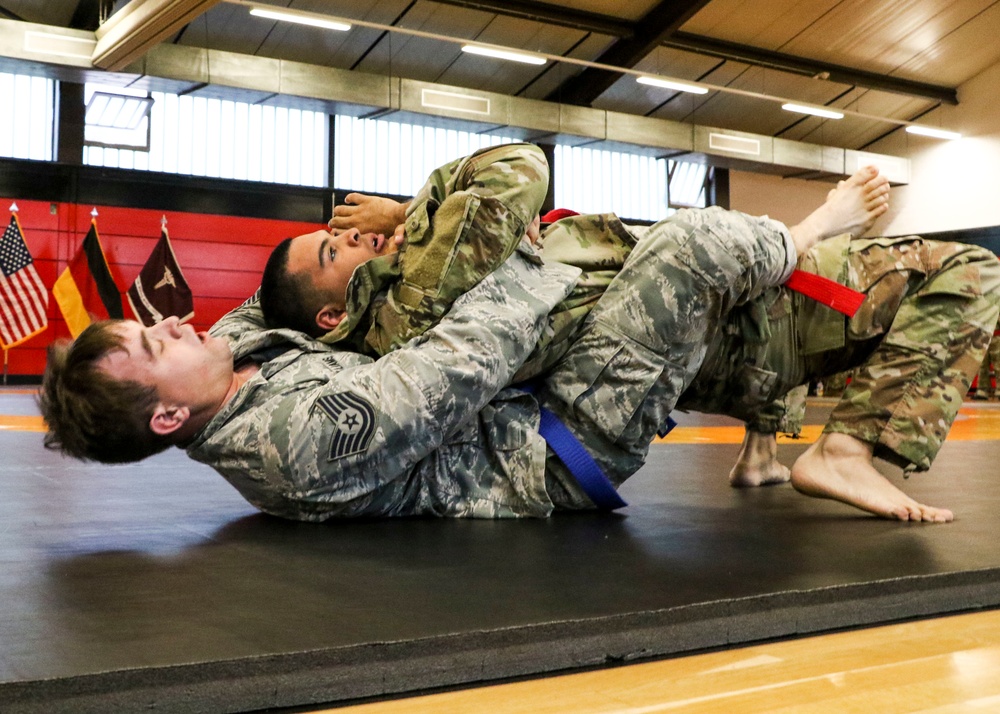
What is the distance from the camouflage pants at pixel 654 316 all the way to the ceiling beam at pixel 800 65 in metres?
8.83

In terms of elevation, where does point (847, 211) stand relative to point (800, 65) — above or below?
below

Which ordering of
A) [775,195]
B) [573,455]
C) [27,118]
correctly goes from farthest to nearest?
[775,195] → [27,118] → [573,455]

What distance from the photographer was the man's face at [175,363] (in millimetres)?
1522

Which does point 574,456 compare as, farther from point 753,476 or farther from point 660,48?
point 660,48

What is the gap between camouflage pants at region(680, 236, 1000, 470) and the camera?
180 centimetres

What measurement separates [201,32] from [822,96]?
7197 mm

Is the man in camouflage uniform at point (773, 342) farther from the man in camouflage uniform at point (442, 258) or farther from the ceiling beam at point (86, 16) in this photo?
the ceiling beam at point (86, 16)

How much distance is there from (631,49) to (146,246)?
523 cm

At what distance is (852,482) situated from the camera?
5.95 ft

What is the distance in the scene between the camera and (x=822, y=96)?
39.5 ft

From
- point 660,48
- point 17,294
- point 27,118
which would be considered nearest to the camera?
point 17,294

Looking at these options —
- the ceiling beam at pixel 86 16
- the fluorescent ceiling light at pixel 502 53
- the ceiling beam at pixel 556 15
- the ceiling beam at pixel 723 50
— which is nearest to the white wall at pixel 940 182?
the ceiling beam at pixel 723 50

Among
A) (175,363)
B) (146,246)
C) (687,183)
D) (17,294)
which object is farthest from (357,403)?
(687,183)

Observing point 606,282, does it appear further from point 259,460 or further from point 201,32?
point 201,32
